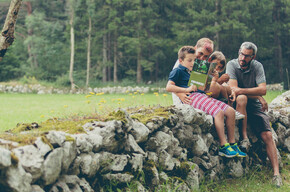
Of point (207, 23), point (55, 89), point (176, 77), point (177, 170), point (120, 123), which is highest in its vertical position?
point (207, 23)

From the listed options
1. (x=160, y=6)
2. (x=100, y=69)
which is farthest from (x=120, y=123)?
(x=160, y=6)

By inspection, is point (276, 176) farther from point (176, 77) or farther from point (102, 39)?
point (102, 39)

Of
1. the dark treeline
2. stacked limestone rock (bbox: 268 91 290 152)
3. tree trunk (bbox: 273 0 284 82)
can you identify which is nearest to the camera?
stacked limestone rock (bbox: 268 91 290 152)

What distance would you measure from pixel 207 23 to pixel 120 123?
23463 mm

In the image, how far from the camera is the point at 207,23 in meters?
25.2

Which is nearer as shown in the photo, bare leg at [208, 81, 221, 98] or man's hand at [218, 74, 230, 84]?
bare leg at [208, 81, 221, 98]

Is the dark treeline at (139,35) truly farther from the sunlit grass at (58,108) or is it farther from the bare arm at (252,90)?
the bare arm at (252,90)

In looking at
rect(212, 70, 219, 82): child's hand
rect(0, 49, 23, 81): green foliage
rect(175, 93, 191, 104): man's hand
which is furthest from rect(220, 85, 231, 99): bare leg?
rect(0, 49, 23, 81): green foliage

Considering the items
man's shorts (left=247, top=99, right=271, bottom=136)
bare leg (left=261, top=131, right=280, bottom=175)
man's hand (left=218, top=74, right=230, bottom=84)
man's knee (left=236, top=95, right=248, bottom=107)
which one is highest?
man's hand (left=218, top=74, right=230, bottom=84)

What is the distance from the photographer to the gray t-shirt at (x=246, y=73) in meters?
4.98

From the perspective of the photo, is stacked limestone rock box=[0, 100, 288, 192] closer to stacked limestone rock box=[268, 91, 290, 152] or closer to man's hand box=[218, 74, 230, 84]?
man's hand box=[218, 74, 230, 84]

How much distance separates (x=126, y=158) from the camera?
3.07m

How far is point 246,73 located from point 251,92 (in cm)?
35

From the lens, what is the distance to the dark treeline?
2364 centimetres
